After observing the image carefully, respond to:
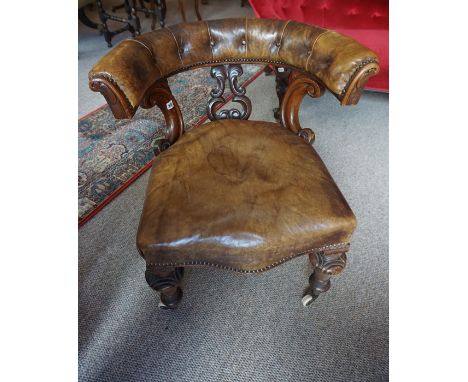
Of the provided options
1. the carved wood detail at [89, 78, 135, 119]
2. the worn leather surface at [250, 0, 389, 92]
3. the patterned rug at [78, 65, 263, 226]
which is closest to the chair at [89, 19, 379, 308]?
the carved wood detail at [89, 78, 135, 119]

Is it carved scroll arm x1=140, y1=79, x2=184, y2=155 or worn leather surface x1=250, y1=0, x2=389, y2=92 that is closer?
carved scroll arm x1=140, y1=79, x2=184, y2=155

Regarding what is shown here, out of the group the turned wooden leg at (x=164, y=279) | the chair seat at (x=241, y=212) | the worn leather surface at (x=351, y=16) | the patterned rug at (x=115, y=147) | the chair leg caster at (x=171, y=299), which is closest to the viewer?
the chair seat at (x=241, y=212)

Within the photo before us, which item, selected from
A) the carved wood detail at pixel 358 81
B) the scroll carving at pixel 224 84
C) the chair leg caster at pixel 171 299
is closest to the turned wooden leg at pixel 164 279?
the chair leg caster at pixel 171 299

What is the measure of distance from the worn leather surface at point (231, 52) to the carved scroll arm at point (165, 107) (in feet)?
0.11

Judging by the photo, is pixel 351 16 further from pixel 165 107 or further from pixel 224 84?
pixel 165 107

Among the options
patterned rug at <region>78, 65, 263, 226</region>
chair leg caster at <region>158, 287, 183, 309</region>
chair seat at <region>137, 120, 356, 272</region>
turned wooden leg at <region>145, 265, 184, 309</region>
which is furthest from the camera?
patterned rug at <region>78, 65, 263, 226</region>

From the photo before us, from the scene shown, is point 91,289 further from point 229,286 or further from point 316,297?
point 316,297

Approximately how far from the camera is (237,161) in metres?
0.89

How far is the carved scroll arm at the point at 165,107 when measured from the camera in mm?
924

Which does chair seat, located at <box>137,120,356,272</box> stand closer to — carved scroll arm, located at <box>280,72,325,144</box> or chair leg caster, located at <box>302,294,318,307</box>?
carved scroll arm, located at <box>280,72,325,144</box>

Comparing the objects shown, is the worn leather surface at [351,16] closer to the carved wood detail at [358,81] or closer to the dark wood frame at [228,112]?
the dark wood frame at [228,112]

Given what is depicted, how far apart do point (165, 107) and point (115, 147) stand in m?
0.90

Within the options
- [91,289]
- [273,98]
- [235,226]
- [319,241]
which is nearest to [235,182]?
[235,226]

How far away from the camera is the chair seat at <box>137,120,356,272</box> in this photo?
2.43 feet
